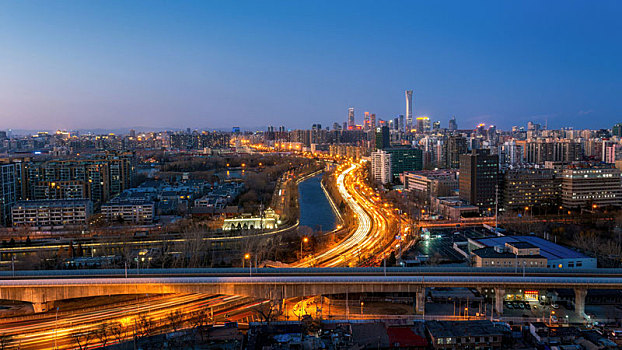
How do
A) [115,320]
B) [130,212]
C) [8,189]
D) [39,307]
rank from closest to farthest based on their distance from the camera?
[115,320] → [39,307] → [130,212] → [8,189]

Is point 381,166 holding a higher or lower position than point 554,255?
higher

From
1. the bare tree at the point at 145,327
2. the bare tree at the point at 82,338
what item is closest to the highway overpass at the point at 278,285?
the bare tree at the point at 145,327

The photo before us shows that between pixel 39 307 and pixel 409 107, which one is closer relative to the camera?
pixel 39 307

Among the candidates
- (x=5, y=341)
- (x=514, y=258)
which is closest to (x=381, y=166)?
(x=514, y=258)

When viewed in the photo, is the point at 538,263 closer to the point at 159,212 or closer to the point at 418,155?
the point at 159,212

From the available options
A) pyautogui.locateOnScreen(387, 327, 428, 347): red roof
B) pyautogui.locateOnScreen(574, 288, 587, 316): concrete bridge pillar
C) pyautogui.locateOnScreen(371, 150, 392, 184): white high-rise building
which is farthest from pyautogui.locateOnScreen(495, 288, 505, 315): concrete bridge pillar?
pyautogui.locateOnScreen(371, 150, 392, 184): white high-rise building

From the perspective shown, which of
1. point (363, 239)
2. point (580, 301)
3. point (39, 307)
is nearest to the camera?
point (580, 301)

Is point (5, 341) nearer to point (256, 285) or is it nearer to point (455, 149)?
point (256, 285)

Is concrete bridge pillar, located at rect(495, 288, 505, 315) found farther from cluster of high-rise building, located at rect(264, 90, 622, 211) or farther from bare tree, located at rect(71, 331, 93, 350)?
cluster of high-rise building, located at rect(264, 90, 622, 211)
